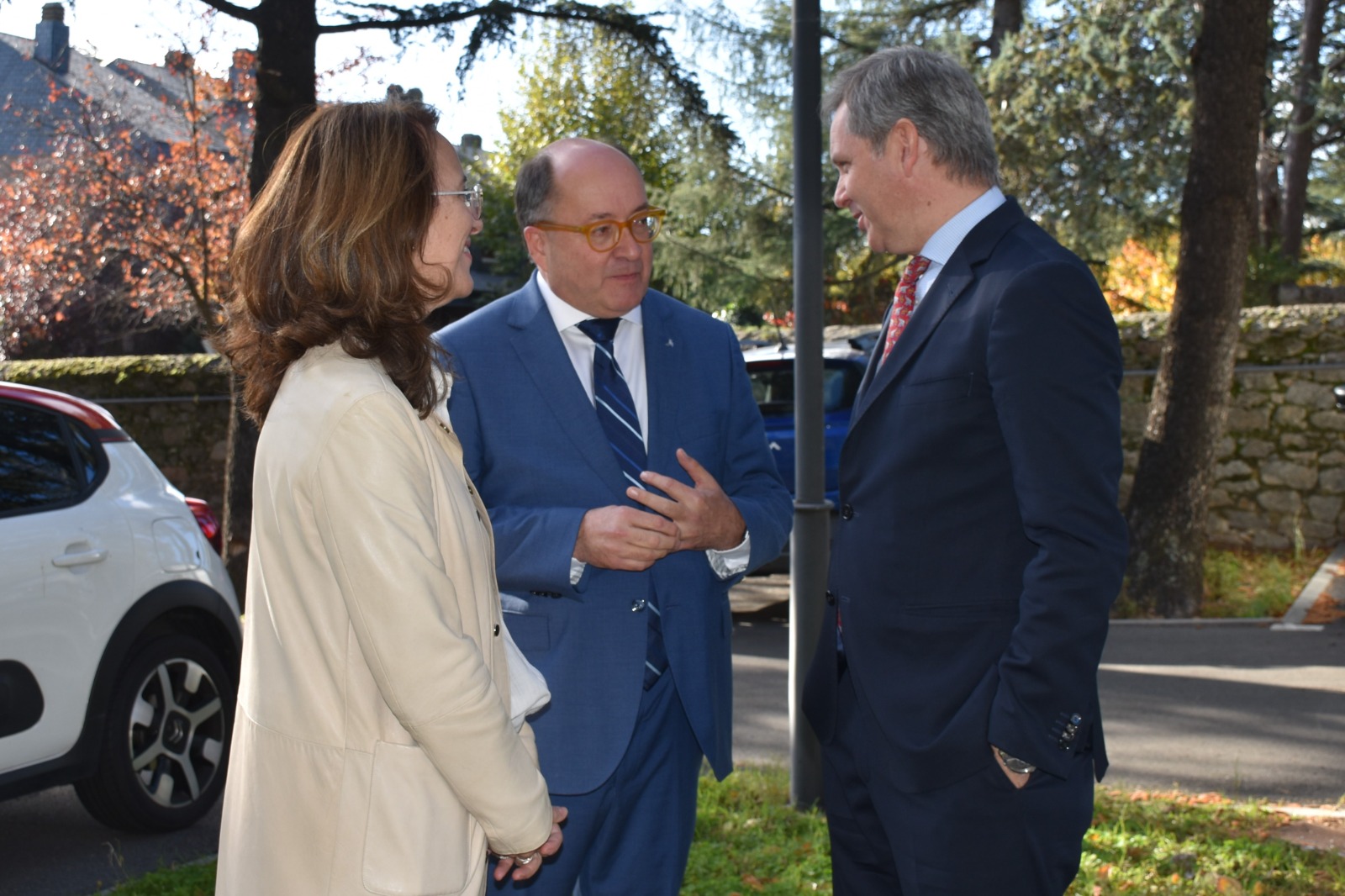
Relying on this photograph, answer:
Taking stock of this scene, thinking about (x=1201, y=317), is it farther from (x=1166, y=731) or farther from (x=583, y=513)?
(x=583, y=513)

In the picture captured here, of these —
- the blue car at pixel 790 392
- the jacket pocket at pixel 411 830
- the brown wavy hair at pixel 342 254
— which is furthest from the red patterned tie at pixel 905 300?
the blue car at pixel 790 392

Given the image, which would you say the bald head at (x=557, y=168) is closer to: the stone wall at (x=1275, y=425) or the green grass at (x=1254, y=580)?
the green grass at (x=1254, y=580)

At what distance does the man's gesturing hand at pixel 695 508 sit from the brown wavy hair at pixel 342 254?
2.39 feet

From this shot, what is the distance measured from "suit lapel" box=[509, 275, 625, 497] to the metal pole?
77.7 inches

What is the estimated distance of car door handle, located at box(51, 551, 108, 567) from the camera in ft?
14.8

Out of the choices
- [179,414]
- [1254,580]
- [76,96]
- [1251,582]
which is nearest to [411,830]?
[1251,582]

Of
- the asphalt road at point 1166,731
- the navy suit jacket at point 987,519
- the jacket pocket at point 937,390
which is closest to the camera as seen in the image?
the navy suit jacket at point 987,519

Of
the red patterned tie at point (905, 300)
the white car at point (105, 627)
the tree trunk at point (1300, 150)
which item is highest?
the tree trunk at point (1300, 150)

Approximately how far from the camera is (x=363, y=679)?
73.1 inches

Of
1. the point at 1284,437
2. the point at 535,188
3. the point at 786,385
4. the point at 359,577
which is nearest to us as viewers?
the point at 359,577

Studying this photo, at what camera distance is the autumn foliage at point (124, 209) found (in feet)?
60.0

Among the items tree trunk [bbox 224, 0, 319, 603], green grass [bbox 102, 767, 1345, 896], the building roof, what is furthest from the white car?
the building roof

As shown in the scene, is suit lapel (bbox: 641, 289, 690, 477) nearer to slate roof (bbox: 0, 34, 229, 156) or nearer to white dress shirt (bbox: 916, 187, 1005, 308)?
white dress shirt (bbox: 916, 187, 1005, 308)

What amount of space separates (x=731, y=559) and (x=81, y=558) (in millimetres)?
2833
